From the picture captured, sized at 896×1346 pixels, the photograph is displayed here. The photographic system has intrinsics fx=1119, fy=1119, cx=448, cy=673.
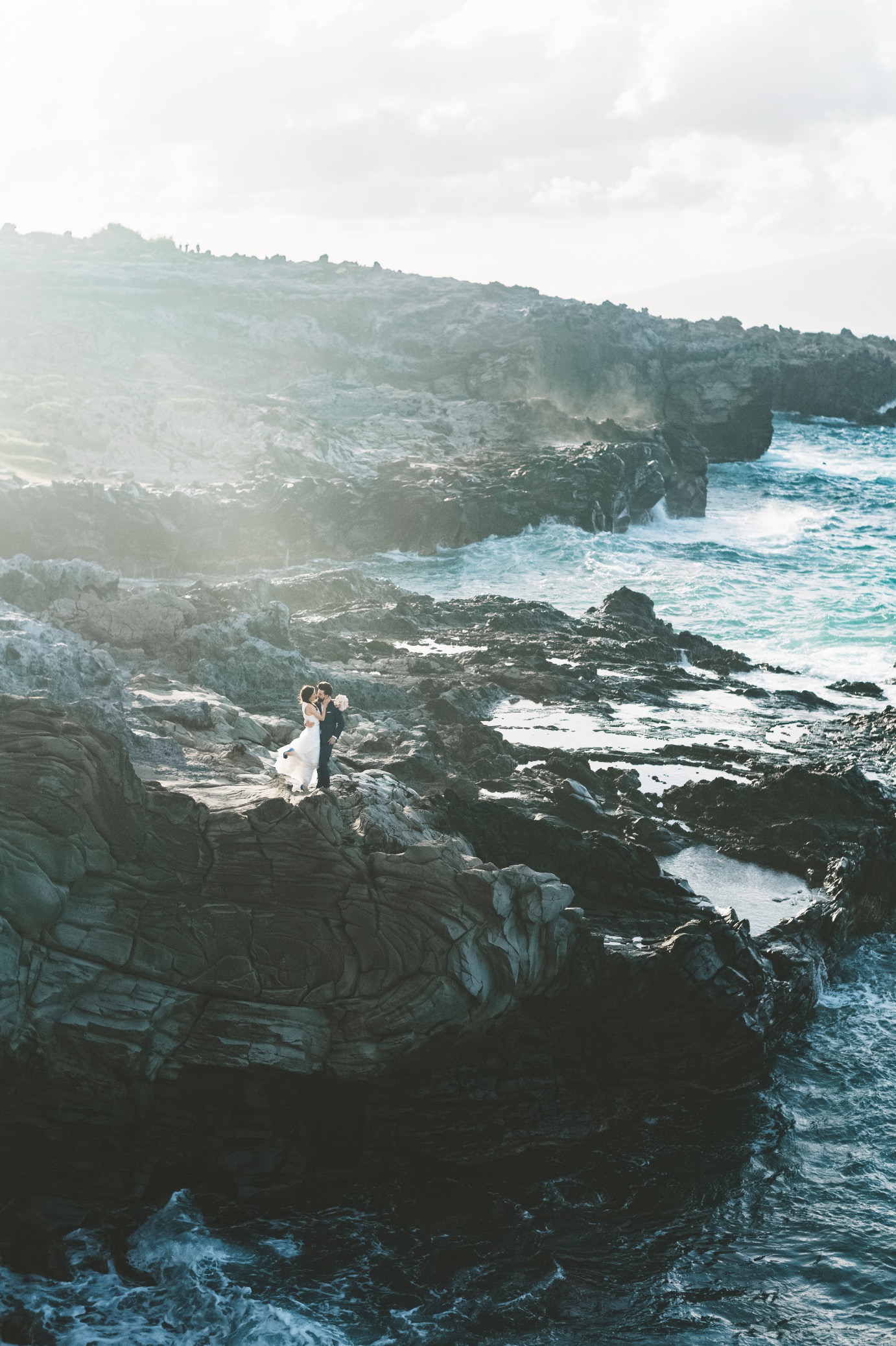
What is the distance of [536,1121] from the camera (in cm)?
1220

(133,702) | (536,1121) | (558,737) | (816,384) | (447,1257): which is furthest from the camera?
(816,384)

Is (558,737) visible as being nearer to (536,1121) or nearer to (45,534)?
(536,1121)

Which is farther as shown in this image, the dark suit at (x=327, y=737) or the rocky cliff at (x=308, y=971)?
the dark suit at (x=327, y=737)

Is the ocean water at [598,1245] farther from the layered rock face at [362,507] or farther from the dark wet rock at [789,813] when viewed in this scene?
the layered rock face at [362,507]

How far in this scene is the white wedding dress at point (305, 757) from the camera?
43.0 feet

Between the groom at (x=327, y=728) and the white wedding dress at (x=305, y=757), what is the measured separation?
0.09 m

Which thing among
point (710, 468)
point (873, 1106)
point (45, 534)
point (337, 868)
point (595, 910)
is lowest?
point (873, 1106)

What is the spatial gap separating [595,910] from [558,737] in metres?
8.75

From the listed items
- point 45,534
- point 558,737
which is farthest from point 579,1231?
point 45,534

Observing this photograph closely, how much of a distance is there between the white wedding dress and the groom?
9 centimetres

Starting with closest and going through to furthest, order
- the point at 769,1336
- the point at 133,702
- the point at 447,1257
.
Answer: the point at 769,1336 → the point at 447,1257 → the point at 133,702

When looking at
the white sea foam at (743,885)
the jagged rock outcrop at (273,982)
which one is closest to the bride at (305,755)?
the jagged rock outcrop at (273,982)

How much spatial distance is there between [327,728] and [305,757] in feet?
1.63

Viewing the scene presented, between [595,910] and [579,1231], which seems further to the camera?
[595,910]
